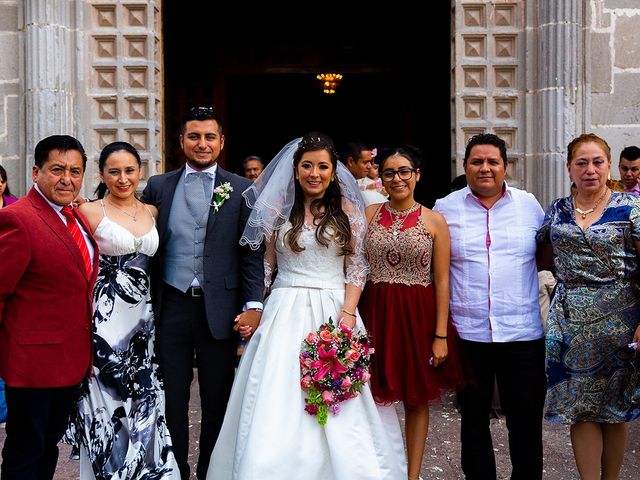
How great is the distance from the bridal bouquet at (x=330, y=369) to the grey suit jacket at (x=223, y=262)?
44 cm

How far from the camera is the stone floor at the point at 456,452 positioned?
4859 mm

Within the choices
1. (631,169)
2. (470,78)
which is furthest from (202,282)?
(631,169)

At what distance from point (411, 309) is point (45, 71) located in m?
4.38

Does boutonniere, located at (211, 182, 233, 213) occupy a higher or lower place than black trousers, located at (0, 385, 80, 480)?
higher

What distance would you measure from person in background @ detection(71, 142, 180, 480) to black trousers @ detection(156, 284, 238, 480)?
0.09m

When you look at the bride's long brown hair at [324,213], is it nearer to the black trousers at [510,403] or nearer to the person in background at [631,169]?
the black trousers at [510,403]

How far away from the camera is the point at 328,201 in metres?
4.27

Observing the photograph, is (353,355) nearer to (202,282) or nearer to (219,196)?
(202,282)

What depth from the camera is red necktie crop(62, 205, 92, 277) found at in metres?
3.62

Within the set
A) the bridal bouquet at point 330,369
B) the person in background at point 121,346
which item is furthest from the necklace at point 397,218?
the person in background at point 121,346

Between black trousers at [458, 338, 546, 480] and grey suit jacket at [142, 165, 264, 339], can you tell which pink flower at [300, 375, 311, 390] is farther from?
black trousers at [458, 338, 546, 480]

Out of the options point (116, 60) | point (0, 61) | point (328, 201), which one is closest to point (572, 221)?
point (328, 201)

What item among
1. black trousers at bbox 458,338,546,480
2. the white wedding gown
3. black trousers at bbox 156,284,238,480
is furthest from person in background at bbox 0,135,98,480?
black trousers at bbox 458,338,546,480

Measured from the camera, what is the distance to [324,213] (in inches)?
166
